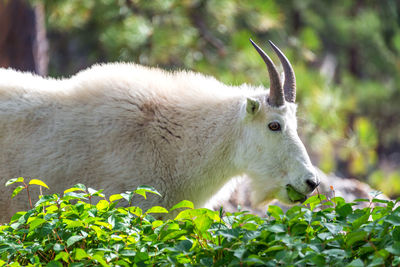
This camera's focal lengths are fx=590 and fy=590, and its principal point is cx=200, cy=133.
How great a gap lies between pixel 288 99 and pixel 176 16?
23.0ft

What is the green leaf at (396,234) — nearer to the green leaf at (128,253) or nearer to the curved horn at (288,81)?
the green leaf at (128,253)

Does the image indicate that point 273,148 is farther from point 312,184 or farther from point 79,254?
point 79,254

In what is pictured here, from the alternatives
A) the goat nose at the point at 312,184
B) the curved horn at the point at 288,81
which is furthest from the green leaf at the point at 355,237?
the curved horn at the point at 288,81

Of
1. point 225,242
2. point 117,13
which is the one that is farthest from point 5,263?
point 117,13

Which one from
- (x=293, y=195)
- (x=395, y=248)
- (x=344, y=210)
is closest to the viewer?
(x=395, y=248)

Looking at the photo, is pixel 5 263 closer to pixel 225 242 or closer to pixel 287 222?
Answer: pixel 225 242

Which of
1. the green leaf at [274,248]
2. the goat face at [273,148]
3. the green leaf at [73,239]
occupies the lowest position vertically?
the green leaf at [274,248]

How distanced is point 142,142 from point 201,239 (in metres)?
Answer: 2.17

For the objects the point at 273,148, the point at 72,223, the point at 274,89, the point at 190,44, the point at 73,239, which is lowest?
the point at 73,239

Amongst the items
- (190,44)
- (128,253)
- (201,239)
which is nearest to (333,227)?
(201,239)

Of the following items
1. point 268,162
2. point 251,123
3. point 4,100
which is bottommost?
point 268,162

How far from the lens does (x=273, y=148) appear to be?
531cm

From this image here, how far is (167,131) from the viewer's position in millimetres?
5398

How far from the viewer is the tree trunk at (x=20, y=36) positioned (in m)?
10.7
